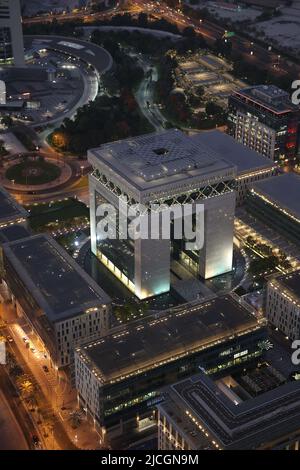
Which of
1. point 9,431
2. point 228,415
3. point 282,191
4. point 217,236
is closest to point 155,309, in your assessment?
point 217,236

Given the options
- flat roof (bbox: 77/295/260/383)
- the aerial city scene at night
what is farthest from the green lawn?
flat roof (bbox: 77/295/260/383)

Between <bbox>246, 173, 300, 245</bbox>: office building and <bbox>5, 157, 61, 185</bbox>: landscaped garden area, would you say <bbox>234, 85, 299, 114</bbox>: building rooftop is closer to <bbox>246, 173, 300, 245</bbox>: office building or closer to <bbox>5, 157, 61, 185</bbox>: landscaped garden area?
<bbox>246, 173, 300, 245</bbox>: office building

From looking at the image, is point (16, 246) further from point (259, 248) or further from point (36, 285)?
point (259, 248)

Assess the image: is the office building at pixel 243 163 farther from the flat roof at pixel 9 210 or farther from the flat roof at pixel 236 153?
the flat roof at pixel 9 210

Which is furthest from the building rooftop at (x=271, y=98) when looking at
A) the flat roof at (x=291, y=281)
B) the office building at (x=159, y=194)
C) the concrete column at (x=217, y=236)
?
the flat roof at (x=291, y=281)

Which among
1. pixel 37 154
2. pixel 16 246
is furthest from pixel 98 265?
pixel 37 154
